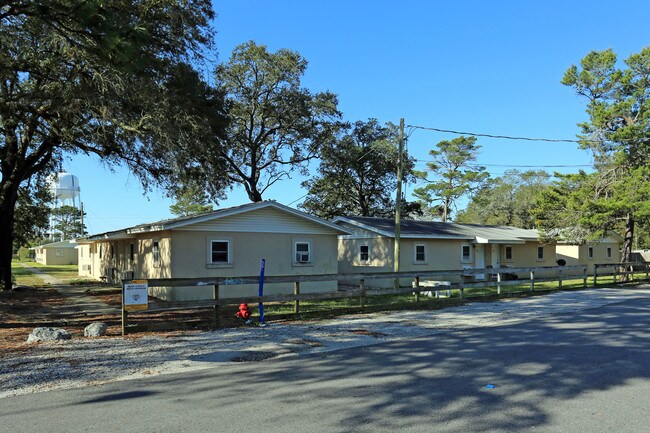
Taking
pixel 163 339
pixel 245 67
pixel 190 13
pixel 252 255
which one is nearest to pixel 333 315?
pixel 163 339

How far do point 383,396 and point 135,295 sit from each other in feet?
20.8

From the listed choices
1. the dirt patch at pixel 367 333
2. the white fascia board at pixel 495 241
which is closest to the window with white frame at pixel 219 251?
the dirt patch at pixel 367 333

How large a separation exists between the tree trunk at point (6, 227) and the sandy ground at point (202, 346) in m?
14.9

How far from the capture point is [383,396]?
5586 millimetres

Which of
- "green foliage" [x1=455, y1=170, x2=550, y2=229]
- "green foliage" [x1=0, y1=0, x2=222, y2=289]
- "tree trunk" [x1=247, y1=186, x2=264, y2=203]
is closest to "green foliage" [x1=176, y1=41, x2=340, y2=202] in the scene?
"tree trunk" [x1=247, y1=186, x2=264, y2=203]

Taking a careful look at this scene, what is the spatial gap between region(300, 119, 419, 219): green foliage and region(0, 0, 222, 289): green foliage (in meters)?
23.9

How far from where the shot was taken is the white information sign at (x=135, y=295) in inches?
390

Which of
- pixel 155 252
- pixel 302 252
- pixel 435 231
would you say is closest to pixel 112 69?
pixel 155 252

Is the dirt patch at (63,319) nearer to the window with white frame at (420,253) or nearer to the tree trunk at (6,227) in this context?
the tree trunk at (6,227)

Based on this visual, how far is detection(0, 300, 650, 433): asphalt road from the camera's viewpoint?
4.73 metres

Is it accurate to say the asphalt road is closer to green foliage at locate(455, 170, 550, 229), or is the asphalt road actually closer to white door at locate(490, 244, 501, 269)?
white door at locate(490, 244, 501, 269)

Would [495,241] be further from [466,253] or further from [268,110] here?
[268,110]

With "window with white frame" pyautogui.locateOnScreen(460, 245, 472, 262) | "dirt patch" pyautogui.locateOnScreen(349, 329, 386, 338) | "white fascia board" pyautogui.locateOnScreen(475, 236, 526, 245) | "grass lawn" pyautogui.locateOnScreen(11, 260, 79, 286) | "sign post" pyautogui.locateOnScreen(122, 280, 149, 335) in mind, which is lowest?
"grass lawn" pyautogui.locateOnScreen(11, 260, 79, 286)

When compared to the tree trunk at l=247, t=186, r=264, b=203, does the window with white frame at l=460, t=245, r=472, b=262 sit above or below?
below
